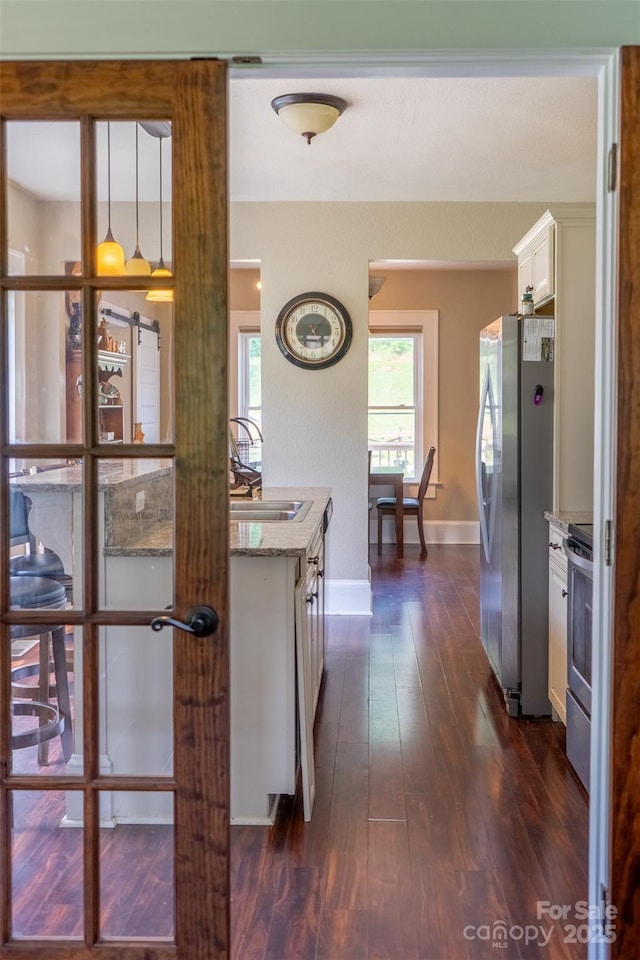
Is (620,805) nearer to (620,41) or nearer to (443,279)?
(620,41)

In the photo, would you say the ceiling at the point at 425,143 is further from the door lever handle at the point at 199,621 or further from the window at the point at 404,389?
the window at the point at 404,389

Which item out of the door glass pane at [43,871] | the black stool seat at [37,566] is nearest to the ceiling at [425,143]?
the black stool seat at [37,566]

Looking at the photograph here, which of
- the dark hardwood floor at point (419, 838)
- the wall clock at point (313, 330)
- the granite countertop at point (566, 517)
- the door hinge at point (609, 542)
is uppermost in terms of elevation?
the wall clock at point (313, 330)

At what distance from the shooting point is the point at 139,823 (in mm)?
1733

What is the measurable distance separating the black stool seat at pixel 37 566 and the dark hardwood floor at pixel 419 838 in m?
1.10

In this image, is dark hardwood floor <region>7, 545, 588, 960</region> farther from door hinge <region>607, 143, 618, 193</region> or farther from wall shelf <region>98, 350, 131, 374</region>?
door hinge <region>607, 143, 618, 193</region>

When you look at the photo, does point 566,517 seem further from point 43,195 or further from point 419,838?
point 43,195

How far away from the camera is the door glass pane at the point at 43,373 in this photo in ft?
5.57

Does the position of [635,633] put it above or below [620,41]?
below

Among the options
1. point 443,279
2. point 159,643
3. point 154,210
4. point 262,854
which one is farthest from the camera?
point 443,279

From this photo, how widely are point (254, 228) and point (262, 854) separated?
4150mm

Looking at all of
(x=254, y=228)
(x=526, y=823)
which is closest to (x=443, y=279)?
(x=254, y=228)

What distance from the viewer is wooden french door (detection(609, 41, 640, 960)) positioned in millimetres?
1653

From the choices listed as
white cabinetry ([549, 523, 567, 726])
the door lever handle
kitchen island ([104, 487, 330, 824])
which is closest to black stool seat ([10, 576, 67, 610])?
the door lever handle
